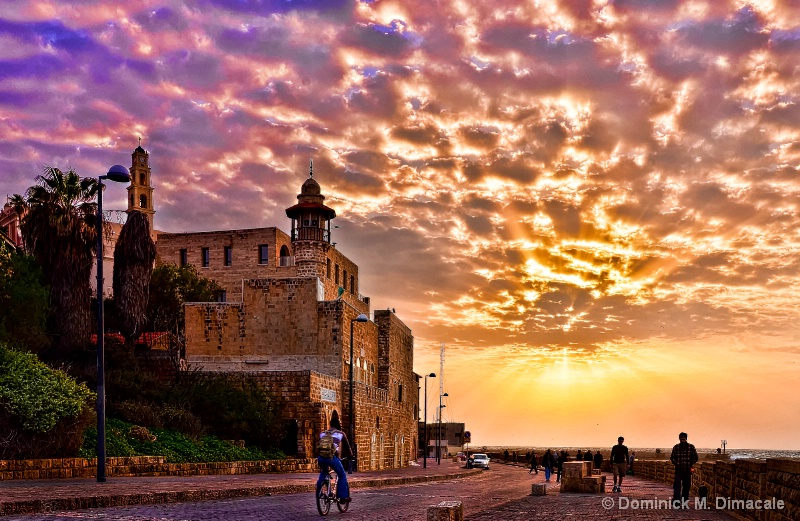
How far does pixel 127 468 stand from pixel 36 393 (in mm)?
3282

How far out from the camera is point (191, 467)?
24.9 meters

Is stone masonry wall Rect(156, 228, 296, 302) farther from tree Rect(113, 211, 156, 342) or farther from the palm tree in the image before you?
the palm tree

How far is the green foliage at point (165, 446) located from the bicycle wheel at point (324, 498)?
11.3m

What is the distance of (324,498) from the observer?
13305mm

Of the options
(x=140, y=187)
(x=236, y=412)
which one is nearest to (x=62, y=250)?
(x=236, y=412)

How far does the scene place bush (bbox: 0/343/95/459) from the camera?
20359 mm

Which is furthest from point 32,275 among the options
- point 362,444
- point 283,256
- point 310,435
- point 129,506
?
point 283,256

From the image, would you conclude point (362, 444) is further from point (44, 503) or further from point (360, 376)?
point (44, 503)

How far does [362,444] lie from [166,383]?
11.5m

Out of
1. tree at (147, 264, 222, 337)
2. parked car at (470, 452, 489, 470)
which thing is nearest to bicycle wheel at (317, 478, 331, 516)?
tree at (147, 264, 222, 337)

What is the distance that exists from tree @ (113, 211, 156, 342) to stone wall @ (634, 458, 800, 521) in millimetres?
29164

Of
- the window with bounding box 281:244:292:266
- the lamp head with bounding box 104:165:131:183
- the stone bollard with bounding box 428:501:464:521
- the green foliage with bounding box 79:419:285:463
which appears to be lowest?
the green foliage with bounding box 79:419:285:463

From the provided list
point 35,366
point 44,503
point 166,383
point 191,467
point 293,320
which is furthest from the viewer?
point 293,320

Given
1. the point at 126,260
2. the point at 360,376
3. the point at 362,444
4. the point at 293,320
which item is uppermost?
the point at 126,260
